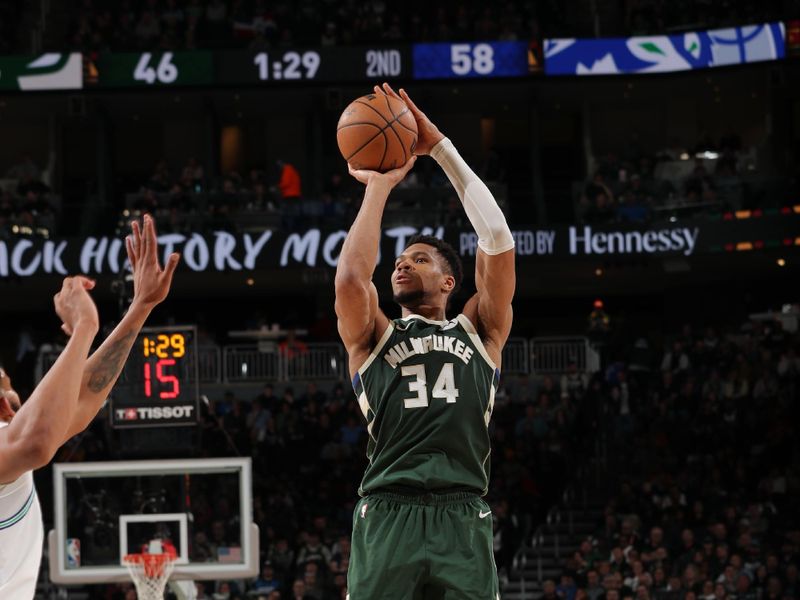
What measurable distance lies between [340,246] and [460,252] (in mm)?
2014

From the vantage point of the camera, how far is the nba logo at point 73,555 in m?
14.4

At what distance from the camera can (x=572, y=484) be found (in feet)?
75.4

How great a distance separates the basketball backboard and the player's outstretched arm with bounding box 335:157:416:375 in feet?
28.0

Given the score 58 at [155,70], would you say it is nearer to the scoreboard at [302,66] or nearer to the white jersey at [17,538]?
the scoreboard at [302,66]

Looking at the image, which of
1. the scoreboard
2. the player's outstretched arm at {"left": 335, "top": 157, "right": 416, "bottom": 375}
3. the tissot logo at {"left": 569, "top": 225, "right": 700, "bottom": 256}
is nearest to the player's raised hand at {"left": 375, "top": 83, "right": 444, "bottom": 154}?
the player's outstretched arm at {"left": 335, "top": 157, "right": 416, "bottom": 375}

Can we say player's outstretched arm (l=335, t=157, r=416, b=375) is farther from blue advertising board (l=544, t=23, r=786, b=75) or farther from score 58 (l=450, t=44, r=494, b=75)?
blue advertising board (l=544, t=23, r=786, b=75)

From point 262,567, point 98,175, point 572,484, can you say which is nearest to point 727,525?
point 572,484

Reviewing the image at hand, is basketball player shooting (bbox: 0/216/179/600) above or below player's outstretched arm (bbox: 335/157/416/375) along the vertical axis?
below

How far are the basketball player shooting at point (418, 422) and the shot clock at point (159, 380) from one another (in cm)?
909

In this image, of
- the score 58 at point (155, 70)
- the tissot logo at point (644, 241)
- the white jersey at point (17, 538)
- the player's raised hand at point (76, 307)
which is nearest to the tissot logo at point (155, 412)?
the white jersey at point (17, 538)

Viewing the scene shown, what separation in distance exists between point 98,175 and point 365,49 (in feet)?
20.7

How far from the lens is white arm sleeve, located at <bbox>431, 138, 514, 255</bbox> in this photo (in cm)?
603

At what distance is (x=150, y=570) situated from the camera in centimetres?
1411

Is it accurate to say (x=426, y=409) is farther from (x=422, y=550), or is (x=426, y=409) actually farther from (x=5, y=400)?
(x=5, y=400)
